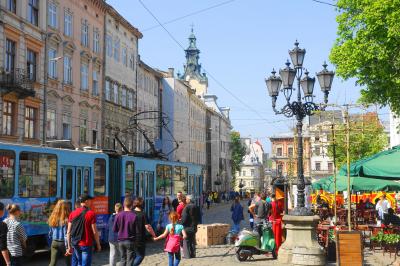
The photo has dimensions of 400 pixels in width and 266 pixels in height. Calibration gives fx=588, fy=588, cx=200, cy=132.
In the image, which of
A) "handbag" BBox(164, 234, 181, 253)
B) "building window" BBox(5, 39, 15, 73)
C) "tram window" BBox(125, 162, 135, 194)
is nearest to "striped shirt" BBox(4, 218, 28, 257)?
"handbag" BBox(164, 234, 181, 253)

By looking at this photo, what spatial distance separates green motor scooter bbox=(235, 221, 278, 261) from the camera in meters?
15.8

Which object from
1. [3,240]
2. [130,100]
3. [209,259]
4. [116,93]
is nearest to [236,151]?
[130,100]

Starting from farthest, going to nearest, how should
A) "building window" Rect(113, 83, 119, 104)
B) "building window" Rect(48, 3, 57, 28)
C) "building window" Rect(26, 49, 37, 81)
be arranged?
"building window" Rect(113, 83, 119, 104), "building window" Rect(48, 3, 57, 28), "building window" Rect(26, 49, 37, 81)

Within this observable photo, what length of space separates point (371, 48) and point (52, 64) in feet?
64.2

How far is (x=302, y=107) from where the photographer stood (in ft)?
53.2

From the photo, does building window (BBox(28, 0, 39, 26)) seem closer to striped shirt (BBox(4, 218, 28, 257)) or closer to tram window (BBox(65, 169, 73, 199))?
tram window (BBox(65, 169, 73, 199))

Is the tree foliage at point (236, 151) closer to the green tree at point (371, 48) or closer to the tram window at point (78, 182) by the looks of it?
the green tree at point (371, 48)

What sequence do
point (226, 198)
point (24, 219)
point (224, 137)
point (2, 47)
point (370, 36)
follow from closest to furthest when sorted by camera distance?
point (24, 219)
point (370, 36)
point (2, 47)
point (226, 198)
point (224, 137)

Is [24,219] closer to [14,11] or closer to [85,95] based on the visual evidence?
[14,11]

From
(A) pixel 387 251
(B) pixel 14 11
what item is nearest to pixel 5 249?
(A) pixel 387 251

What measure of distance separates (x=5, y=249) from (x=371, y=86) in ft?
52.8

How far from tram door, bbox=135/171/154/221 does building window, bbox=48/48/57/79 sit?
42.5 feet

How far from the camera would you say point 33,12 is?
31891mm

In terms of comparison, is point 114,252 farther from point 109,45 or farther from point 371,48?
point 109,45
